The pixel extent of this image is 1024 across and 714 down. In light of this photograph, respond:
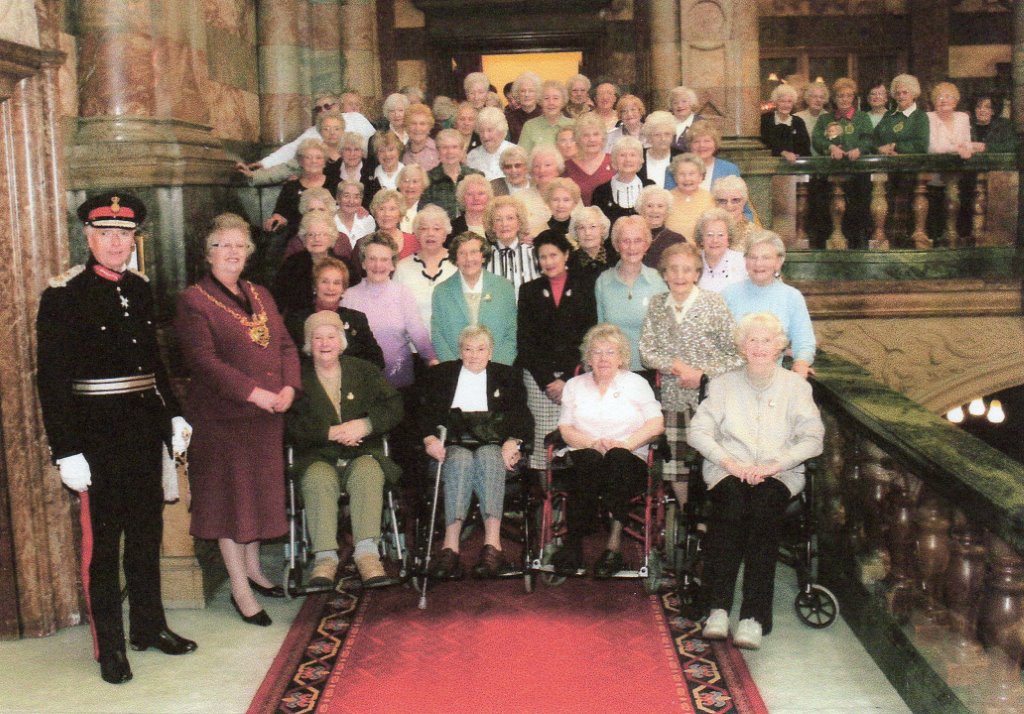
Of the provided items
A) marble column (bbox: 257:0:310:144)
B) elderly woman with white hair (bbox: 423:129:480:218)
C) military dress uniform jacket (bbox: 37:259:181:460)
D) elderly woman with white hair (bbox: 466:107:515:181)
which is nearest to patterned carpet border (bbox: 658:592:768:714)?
military dress uniform jacket (bbox: 37:259:181:460)

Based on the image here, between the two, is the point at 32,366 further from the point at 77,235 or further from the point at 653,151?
the point at 653,151

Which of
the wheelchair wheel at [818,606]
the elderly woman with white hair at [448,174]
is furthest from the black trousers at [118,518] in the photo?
the elderly woman with white hair at [448,174]

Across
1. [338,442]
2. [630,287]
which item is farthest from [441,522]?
[630,287]

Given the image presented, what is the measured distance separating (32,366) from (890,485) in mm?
3603

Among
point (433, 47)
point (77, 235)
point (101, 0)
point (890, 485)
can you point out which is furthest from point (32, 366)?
point (433, 47)

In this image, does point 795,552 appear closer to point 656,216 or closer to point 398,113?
point 656,216

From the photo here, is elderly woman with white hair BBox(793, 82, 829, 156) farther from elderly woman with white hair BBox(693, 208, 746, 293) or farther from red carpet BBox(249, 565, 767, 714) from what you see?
red carpet BBox(249, 565, 767, 714)

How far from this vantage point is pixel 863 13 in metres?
13.4

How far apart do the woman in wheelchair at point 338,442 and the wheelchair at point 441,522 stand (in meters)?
0.23

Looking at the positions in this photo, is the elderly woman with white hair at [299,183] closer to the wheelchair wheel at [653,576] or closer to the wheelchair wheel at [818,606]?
the wheelchair wheel at [653,576]

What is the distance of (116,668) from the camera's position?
4.55m

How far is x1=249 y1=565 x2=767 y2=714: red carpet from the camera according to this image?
171 inches

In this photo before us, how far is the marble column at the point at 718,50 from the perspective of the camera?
965cm

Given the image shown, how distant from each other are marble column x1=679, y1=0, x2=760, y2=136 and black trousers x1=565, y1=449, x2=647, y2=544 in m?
5.12
